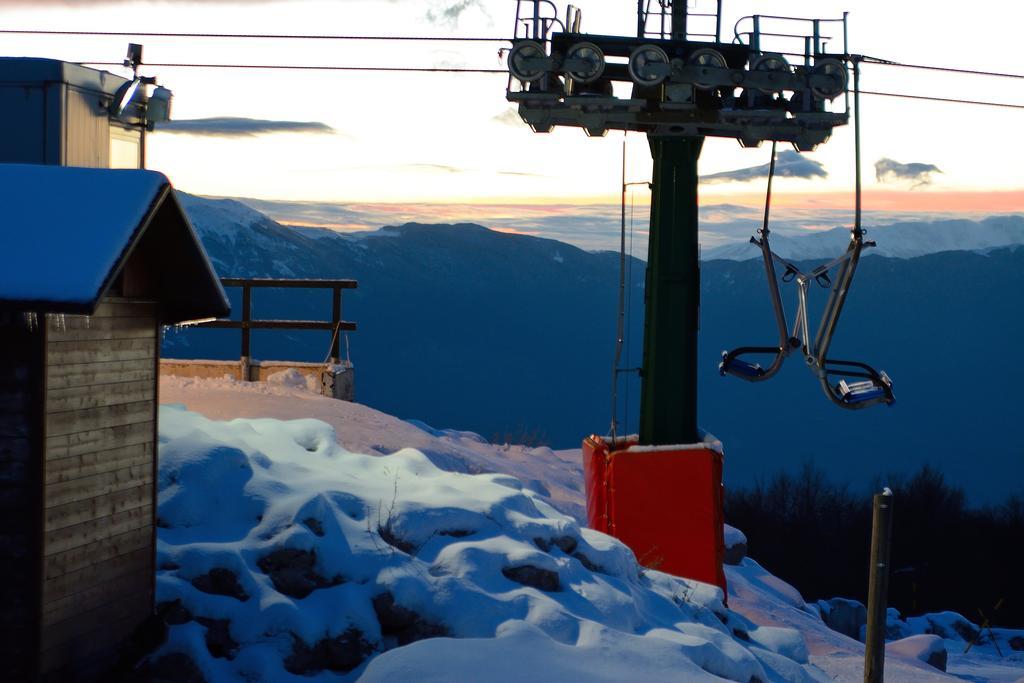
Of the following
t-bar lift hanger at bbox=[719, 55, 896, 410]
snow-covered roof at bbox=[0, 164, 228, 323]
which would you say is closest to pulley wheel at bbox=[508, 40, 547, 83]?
t-bar lift hanger at bbox=[719, 55, 896, 410]

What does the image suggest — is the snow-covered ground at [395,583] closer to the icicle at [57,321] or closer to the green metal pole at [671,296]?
the green metal pole at [671,296]

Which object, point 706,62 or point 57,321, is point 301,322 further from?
point 57,321

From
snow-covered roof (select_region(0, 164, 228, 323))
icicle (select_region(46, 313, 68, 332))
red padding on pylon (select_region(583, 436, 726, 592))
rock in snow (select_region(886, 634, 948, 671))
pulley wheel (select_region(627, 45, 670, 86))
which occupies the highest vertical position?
pulley wheel (select_region(627, 45, 670, 86))

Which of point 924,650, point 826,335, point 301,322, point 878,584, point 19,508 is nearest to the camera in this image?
point 19,508

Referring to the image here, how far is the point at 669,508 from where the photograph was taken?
52.2 feet

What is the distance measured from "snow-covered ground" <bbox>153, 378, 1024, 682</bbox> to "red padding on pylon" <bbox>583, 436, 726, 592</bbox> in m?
1.28

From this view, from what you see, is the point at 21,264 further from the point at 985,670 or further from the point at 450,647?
the point at 985,670

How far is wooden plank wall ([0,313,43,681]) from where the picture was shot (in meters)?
8.77

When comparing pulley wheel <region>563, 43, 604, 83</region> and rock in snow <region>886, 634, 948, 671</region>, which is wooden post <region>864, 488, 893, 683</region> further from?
rock in snow <region>886, 634, 948, 671</region>

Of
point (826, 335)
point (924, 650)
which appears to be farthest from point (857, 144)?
point (924, 650)

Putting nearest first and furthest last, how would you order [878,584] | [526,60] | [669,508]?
[878,584]
[526,60]
[669,508]

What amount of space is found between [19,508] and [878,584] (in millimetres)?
6553

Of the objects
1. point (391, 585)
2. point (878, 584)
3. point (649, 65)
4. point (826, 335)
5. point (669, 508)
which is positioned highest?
point (649, 65)

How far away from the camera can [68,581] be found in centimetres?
912
